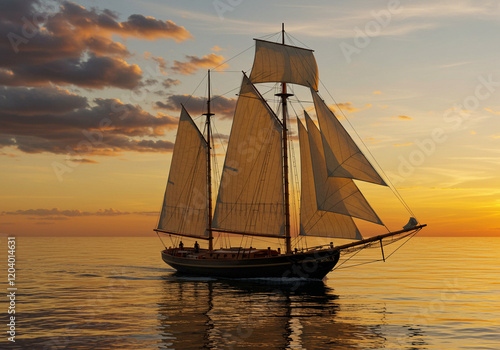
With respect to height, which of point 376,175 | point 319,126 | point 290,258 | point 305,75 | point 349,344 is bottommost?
point 349,344

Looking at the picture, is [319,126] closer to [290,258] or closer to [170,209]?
[290,258]

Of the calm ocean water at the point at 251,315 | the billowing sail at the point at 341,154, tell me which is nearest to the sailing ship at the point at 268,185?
the billowing sail at the point at 341,154

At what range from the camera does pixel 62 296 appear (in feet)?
150

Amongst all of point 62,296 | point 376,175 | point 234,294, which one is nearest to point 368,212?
point 376,175

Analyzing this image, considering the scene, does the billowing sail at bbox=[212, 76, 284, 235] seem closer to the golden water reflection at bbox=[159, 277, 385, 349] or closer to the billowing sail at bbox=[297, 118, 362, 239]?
the billowing sail at bbox=[297, 118, 362, 239]

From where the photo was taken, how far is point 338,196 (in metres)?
45.1

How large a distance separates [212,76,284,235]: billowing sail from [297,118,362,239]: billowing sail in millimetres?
4372

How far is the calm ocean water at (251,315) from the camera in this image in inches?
1093

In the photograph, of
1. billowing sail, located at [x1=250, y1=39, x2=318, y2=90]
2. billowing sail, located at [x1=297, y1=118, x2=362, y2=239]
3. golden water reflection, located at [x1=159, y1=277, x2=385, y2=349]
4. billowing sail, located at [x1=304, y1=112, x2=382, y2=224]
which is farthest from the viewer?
billowing sail, located at [x1=250, y1=39, x2=318, y2=90]

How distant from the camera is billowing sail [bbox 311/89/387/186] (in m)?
42.5

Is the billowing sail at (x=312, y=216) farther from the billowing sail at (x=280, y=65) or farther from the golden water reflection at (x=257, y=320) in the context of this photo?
the billowing sail at (x=280, y=65)

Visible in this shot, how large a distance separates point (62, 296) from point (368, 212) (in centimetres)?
2680

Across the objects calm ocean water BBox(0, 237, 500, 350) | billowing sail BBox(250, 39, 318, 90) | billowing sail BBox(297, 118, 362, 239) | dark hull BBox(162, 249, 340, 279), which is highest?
billowing sail BBox(250, 39, 318, 90)

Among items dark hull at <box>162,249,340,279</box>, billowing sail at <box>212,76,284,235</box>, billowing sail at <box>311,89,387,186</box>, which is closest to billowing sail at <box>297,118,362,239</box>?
dark hull at <box>162,249,340,279</box>
